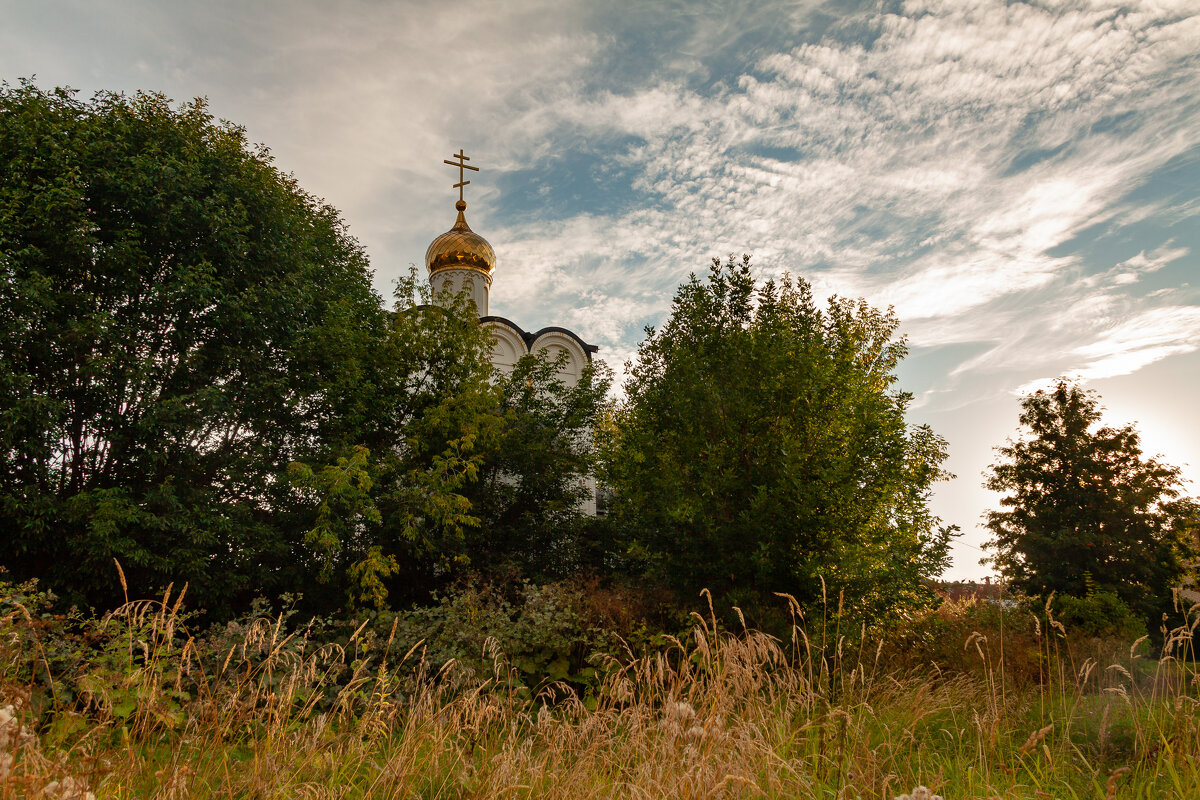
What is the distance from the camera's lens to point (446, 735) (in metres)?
3.35

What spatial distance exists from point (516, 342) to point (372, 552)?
11.2 meters

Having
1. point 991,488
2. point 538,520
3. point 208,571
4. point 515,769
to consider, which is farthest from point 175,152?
point 991,488

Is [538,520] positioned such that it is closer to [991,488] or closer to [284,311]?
[284,311]

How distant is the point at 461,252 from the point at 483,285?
138 centimetres

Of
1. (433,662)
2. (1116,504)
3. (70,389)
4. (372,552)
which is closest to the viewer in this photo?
(433,662)

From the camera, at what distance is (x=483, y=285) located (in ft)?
75.3

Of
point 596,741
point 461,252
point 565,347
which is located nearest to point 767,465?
point 596,741

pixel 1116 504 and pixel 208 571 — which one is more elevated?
pixel 1116 504

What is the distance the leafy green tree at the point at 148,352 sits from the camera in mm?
8953

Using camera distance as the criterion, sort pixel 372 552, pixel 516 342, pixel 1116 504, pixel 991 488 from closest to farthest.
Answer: pixel 372 552 < pixel 1116 504 < pixel 991 488 < pixel 516 342

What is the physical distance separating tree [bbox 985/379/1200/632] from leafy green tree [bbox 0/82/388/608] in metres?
13.9

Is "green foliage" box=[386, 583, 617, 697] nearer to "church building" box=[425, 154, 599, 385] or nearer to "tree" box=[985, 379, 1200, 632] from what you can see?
"tree" box=[985, 379, 1200, 632]

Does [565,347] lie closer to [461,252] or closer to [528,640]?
[461,252]

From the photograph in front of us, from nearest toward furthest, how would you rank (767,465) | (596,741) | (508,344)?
1. (596,741)
2. (767,465)
3. (508,344)
